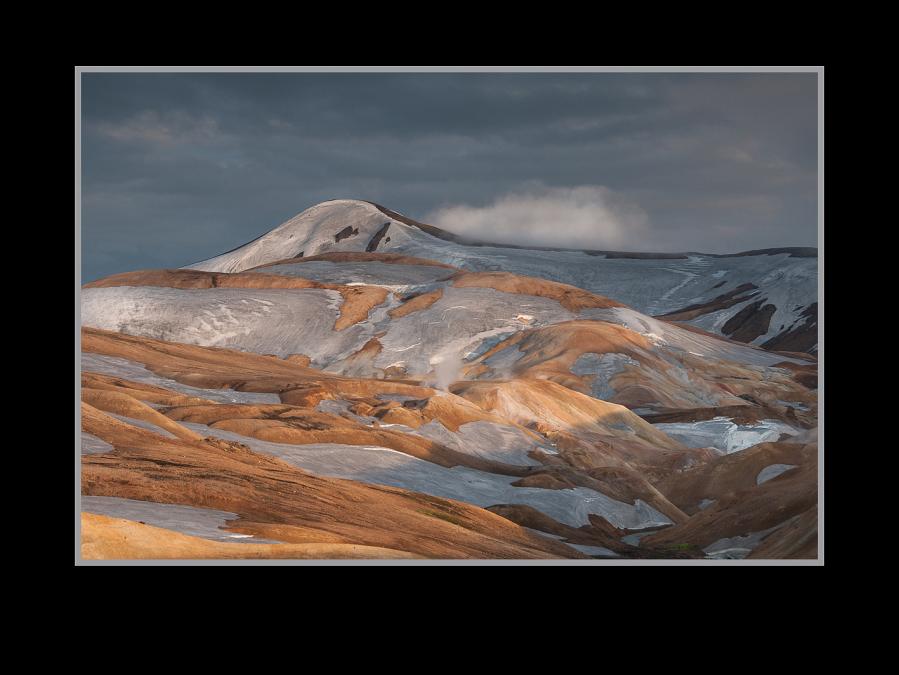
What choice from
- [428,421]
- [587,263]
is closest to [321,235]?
[587,263]

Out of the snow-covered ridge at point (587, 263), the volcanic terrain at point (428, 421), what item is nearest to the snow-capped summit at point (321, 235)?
the snow-covered ridge at point (587, 263)

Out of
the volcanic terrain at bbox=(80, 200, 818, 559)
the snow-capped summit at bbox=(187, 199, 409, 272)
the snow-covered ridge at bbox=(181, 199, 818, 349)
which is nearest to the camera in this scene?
the volcanic terrain at bbox=(80, 200, 818, 559)

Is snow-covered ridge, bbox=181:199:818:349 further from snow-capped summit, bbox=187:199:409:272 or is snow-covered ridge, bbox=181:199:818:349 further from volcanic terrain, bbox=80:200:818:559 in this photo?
volcanic terrain, bbox=80:200:818:559

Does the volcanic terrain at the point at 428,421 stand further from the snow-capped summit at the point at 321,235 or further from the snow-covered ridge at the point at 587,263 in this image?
the snow-capped summit at the point at 321,235

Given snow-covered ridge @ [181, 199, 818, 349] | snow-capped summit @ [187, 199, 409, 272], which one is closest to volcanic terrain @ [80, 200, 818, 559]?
snow-covered ridge @ [181, 199, 818, 349]

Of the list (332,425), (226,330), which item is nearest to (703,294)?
(226,330)

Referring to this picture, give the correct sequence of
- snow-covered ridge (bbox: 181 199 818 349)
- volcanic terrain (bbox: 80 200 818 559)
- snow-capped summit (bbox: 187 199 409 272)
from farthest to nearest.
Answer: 1. snow-capped summit (bbox: 187 199 409 272)
2. snow-covered ridge (bbox: 181 199 818 349)
3. volcanic terrain (bbox: 80 200 818 559)

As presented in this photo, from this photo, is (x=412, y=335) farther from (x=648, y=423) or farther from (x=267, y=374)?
(x=267, y=374)

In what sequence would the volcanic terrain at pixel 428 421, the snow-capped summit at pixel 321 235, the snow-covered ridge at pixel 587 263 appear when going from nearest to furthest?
the volcanic terrain at pixel 428 421, the snow-covered ridge at pixel 587 263, the snow-capped summit at pixel 321 235

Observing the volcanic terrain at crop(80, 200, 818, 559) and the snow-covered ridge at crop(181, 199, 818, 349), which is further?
the snow-covered ridge at crop(181, 199, 818, 349)

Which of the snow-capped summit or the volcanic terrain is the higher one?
the snow-capped summit

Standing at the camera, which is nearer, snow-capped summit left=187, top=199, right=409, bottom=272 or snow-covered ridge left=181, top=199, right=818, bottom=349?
snow-covered ridge left=181, top=199, right=818, bottom=349
